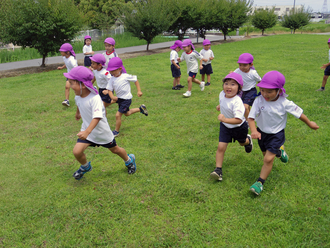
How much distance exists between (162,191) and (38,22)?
14.3 meters

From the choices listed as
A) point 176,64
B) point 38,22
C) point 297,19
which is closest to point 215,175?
point 176,64

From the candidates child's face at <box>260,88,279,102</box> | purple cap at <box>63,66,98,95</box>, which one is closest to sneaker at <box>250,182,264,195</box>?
child's face at <box>260,88,279,102</box>

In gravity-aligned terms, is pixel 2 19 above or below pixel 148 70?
above

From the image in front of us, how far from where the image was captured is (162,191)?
3.98 meters

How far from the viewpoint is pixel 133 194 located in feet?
12.9

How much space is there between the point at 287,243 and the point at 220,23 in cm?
2761

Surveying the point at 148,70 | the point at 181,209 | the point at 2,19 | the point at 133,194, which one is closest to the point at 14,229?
the point at 133,194

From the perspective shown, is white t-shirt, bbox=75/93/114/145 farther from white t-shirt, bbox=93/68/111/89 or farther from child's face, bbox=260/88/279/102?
white t-shirt, bbox=93/68/111/89

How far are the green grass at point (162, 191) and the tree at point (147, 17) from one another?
14.8 metres

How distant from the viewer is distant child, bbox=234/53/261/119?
558 cm

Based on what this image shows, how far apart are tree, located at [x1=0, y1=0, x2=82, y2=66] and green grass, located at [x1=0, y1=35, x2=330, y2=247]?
381 inches

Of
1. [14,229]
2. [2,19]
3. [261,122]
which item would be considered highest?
[2,19]

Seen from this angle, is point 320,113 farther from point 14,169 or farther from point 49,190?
point 14,169

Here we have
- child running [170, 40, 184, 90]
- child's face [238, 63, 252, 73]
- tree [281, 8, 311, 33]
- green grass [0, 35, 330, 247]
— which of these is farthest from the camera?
tree [281, 8, 311, 33]
